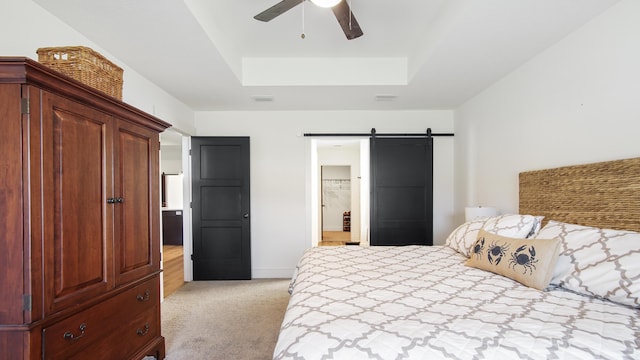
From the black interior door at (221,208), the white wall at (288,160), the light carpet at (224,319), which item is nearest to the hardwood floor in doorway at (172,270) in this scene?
the light carpet at (224,319)

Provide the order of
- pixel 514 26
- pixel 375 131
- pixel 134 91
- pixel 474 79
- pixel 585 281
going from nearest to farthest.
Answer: pixel 585 281 < pixel 514 26 < pixel 134 91 < pixel 474 79 < pixel 375 131

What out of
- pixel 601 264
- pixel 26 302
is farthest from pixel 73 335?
pixel 601 264

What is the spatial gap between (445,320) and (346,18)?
1802 millimetres

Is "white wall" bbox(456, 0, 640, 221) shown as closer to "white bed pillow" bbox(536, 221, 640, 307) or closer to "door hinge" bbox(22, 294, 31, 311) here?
"white bed pillow" bbox(536, 221, 640, 307)

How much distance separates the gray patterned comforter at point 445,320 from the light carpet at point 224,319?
0.95 metres

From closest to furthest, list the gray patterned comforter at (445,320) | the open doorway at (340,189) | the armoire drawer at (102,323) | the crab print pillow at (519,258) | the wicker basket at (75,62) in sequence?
the gray patterned comforter at (445,320) → the armoire drawer at (102,323) → the wicker basket at (75,62) → the crab print pillow at (519,258) → the open doorway at (340,189)

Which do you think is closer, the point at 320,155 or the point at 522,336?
the point at 522,336

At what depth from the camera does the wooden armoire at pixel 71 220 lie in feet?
3.71

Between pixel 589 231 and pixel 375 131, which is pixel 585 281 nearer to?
pixel 589 231

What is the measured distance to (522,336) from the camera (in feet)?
3.52

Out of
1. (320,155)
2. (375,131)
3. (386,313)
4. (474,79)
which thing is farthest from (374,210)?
(320,155)

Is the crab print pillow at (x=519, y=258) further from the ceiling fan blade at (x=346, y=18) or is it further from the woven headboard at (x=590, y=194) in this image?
the ceiling fan blade at (x=346, y=18)

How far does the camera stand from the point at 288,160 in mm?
4207

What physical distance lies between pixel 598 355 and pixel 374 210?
3.21 m
